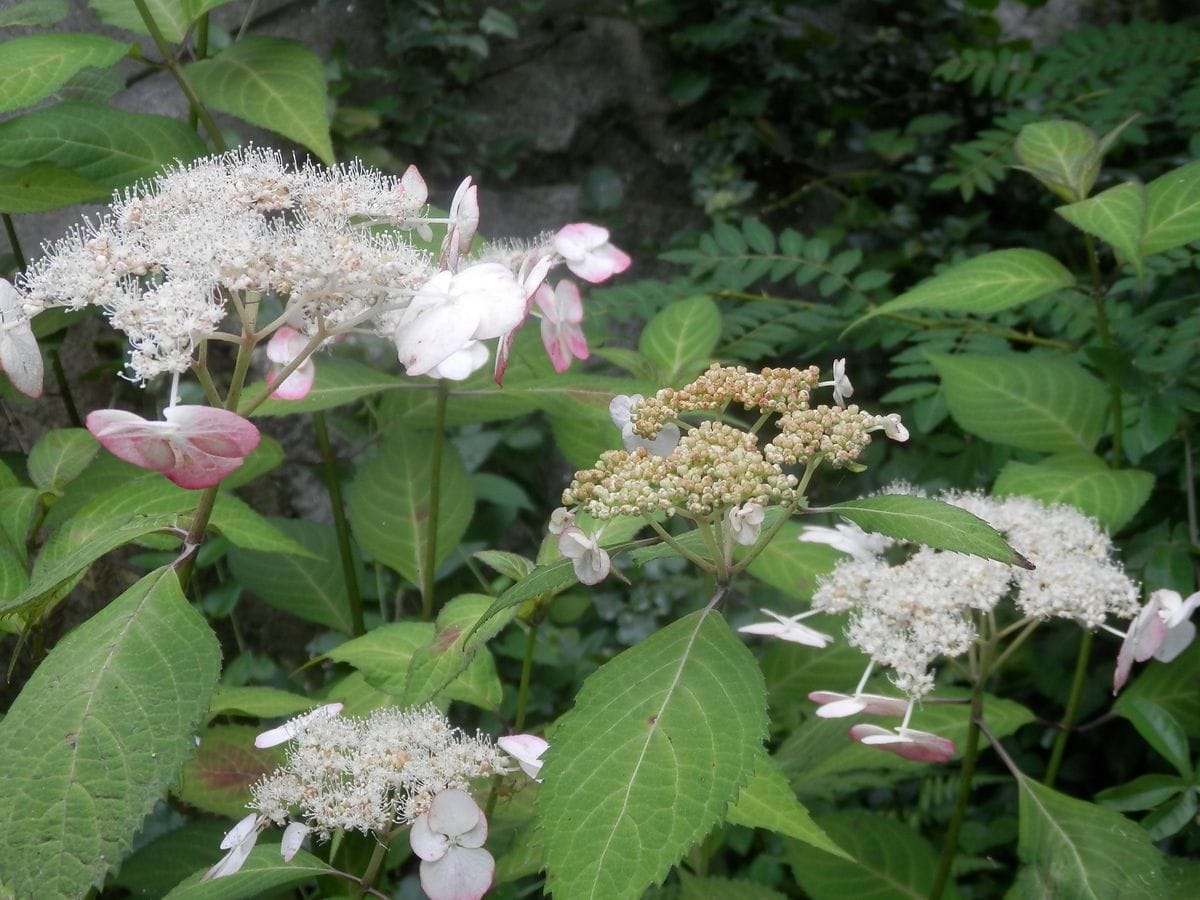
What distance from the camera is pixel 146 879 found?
1140mm

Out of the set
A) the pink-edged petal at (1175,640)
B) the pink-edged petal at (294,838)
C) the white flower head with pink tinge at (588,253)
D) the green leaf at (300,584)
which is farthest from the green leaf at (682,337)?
the pink-edged petal at (294,838)

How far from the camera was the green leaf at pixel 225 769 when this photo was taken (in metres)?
1.05

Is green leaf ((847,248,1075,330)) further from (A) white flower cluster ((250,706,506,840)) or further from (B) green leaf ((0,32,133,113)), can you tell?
(B) green leaf ((0,32,133,113))

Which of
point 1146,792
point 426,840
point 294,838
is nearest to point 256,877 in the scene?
point 294,838

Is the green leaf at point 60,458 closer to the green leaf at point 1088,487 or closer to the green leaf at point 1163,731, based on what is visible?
the green leaf at point 1088,487

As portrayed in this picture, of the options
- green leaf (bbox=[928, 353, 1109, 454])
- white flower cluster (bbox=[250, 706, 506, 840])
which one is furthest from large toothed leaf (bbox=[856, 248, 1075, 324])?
white flower cluster (bbox=[250, 706, 506, 840])

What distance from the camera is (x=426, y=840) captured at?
806mm

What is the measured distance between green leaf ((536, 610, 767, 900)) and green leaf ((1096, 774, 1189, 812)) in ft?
2.01

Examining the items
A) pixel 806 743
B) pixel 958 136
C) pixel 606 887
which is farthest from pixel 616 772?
pixel 958 136

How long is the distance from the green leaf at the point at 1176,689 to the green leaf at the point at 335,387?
829 mm

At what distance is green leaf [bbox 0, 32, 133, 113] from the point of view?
1.09 m

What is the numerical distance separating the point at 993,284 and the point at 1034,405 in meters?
0.17

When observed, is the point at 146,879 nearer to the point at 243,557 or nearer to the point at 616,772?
the point at 243,557

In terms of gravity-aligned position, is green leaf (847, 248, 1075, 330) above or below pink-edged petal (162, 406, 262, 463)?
below
